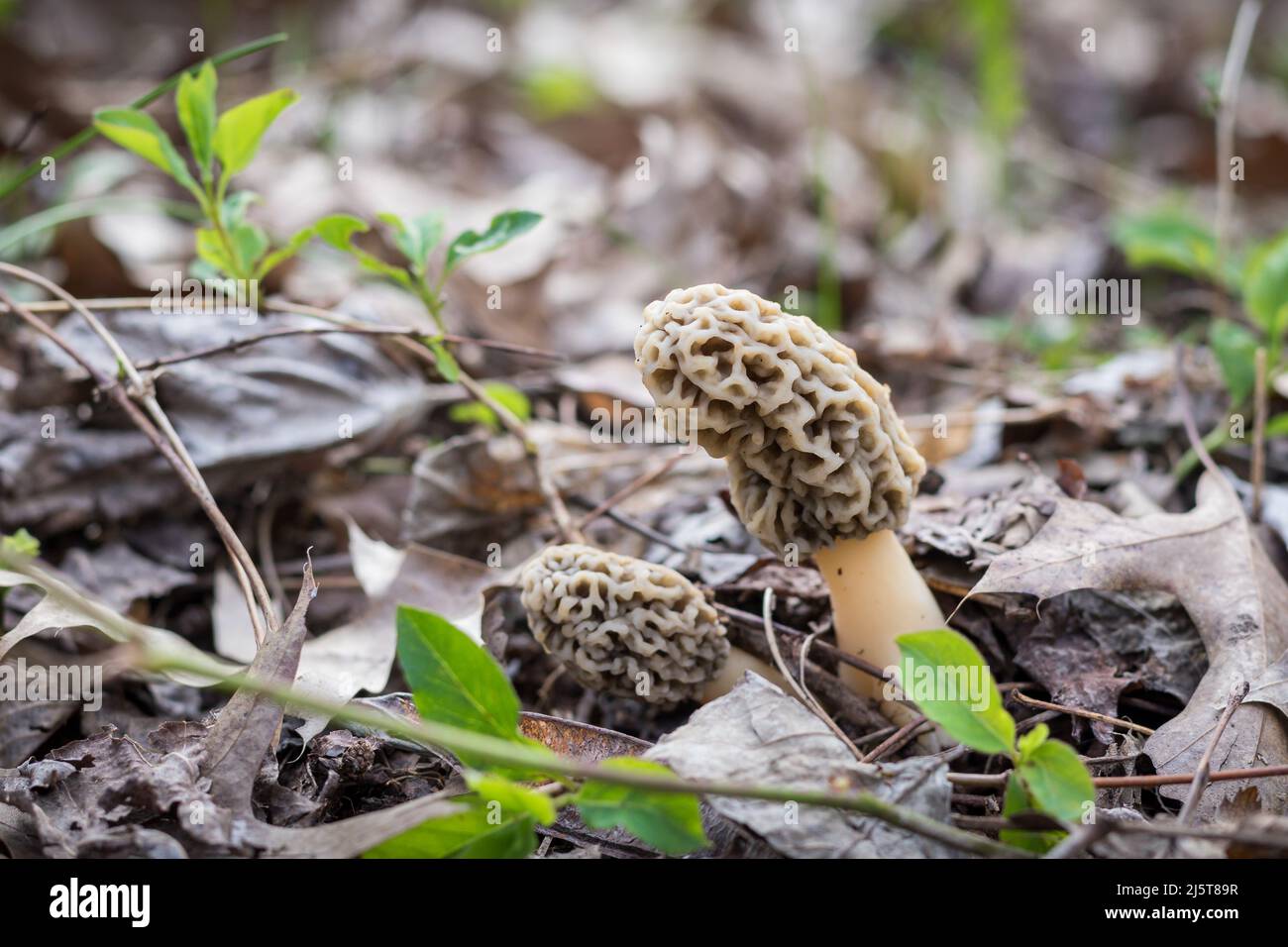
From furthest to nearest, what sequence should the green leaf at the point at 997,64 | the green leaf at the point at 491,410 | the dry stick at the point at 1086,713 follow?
the green leaf at the point at 997,64
the green leaf at the point at 491,410
the dry stick at the point at 1086,713

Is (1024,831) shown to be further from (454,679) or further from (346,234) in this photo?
(346,234)

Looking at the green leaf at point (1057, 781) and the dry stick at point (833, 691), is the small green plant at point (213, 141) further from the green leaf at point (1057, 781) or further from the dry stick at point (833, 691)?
the green leaf at point (1057, 781)

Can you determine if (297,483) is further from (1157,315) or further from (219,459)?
(1157,315)

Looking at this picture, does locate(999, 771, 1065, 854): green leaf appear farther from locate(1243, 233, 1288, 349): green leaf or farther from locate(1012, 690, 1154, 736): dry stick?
locate(1243, 233, 1288, 349): green leaf

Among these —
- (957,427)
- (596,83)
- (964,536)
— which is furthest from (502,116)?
(964,536)

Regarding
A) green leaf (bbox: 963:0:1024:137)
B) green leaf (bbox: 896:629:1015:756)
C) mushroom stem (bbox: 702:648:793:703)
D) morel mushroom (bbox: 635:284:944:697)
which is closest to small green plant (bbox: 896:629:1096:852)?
green leaf (bbox: 896:629:1015:756)

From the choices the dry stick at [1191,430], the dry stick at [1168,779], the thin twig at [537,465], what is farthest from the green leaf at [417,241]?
the dry stick at [1191,430]
